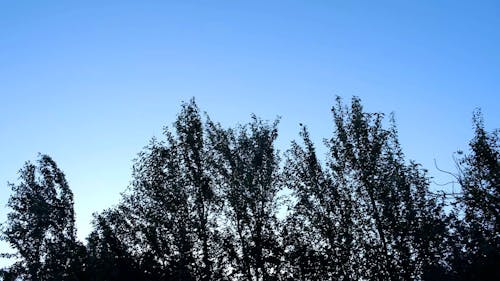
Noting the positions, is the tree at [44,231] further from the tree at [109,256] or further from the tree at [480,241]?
the tree at [480,241]

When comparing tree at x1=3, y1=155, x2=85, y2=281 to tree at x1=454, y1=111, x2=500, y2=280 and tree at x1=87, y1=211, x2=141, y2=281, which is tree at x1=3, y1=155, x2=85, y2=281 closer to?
tree at x1=87, y1=211, x2=141, y2=281

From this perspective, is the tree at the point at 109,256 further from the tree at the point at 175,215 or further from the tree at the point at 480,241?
the tree at the point at 480,241

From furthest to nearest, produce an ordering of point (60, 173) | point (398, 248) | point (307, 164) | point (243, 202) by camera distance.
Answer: point (60, 173) → point (307, 164) → point (243, 202) → point (398, 248)

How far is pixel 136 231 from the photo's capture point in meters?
30.8

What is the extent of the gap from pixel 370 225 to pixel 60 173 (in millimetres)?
27325

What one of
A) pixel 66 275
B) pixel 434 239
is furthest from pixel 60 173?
pixel 434 239

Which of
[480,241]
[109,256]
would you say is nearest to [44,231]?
[109,256]

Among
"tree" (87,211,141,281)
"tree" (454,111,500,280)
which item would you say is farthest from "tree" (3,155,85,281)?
"tree" (454,111,500,280)

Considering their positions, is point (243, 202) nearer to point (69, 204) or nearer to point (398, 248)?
point (398, 248)

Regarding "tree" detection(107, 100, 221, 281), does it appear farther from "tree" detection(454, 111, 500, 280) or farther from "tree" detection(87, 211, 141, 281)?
"tree" detection(454, 111, 500, 280)

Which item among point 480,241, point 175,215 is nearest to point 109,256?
point 175,215

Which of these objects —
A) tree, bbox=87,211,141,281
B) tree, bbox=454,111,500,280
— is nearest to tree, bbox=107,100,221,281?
tree, bbox=87,211,141,281

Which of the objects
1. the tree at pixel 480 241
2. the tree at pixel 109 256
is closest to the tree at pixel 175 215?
the tree at pixel 109 256

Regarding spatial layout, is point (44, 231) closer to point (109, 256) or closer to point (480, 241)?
point (109, 256)
